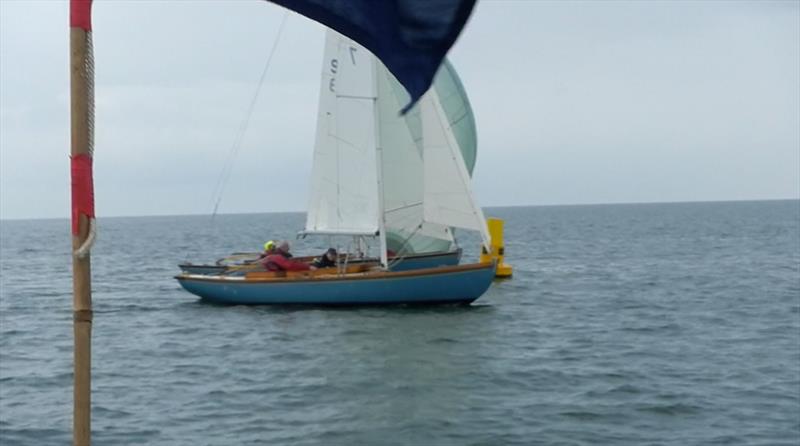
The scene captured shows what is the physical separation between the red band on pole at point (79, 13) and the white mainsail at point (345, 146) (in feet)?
85.5

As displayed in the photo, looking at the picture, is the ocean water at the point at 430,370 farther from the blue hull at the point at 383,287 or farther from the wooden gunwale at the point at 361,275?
the wooden gunwale at the point at 361,275

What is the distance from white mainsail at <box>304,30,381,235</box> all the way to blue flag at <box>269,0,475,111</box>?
26.1m

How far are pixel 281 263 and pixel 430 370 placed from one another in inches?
373

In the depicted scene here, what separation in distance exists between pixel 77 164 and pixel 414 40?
1.12 m

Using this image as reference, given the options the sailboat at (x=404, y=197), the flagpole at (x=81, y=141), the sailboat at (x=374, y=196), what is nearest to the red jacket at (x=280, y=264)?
the sailboat at (x=374, y=196)

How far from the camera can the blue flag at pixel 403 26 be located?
10.3 feet

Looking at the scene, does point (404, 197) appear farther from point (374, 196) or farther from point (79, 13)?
point (79, 13)

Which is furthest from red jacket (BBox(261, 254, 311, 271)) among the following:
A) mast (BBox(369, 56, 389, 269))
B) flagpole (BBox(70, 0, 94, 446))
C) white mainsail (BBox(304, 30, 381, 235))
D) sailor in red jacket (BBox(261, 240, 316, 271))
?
flagpole (BBox(70, 0, 94, 446))

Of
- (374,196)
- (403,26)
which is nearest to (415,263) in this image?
(374,196)

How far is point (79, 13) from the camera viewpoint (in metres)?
3.39

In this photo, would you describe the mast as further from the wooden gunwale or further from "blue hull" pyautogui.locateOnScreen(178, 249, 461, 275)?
"blue hull" pyautogui.locateOnScreen(178, 249, 461, 275)

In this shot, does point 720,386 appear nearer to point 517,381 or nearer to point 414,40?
point 517,381

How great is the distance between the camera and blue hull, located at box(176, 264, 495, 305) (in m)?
26.9

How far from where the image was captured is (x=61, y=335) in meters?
27.8
